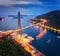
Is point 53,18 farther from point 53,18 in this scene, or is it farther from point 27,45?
point 27,45

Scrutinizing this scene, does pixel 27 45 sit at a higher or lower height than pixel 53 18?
lower

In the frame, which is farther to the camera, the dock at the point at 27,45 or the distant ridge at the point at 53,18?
the distant ridge at the point at 53,18

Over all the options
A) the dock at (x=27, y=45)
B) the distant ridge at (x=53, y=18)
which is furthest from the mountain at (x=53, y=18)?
the dock at (x=27, y=45)

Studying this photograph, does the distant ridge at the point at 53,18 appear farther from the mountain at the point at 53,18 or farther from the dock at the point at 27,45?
the dock at the point at 27,45

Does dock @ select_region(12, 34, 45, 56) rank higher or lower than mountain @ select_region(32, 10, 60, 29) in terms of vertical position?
lower

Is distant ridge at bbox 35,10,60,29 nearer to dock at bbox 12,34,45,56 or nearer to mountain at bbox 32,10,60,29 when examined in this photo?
mountain at bbox 32,10,60,29

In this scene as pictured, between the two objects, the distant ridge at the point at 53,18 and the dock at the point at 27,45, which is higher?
the distant ridge at the point at 53,18

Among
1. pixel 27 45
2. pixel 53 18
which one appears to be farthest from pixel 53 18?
pixel 27 45

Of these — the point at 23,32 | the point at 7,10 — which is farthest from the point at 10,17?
the point at 23,32

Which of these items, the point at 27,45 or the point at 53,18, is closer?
the point at 27,45

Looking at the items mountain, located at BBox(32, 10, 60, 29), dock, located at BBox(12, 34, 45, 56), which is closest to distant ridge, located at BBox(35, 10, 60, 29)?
mountain, located at BBox(32, 10, 60, 29)

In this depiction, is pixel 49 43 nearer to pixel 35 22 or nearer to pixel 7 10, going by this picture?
pixel 35 22
